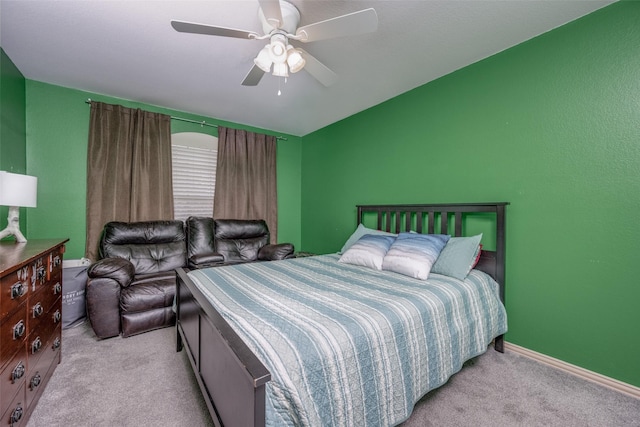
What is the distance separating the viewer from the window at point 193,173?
3754 mm

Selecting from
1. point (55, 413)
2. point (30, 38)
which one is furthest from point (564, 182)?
point (30, 38)

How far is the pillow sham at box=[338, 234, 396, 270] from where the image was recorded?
94.6 inches

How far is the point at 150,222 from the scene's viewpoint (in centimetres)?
326

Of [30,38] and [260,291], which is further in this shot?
[30,38]

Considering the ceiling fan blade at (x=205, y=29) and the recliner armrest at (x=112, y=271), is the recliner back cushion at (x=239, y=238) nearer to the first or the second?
the recliner armrest at (x=112, y=271)

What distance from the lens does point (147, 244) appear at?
3.17 metres

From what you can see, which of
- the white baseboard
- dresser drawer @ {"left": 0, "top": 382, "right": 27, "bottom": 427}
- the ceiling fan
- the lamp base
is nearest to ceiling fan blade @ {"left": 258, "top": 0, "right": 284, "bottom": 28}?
the ceiling fan

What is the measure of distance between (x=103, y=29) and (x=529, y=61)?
11.0 feet

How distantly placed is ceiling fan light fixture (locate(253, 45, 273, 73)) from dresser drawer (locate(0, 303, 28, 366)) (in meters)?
1.95

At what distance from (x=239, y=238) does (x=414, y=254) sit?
8.31ft

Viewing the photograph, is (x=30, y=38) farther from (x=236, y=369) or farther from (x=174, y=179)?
(x=236, y=369)

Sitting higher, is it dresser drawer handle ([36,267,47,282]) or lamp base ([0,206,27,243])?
lamp base ([0,206,27,243])

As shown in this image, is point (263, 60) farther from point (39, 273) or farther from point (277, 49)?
point (39, 273)

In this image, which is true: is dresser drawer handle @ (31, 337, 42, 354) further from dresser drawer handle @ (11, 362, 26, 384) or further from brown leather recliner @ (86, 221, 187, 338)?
brown leather recliner @ (86, 221, 187, 338)
